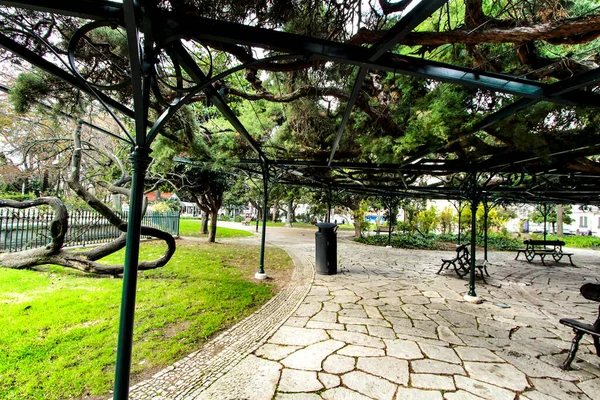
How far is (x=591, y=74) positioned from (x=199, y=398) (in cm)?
357

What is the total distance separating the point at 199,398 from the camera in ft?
7.02

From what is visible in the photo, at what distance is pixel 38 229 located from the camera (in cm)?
732

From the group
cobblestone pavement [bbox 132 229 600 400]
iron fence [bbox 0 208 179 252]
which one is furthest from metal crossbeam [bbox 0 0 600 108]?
iron fence [bbox 0 208 179 252]

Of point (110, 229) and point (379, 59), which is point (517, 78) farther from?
point (110, 229)

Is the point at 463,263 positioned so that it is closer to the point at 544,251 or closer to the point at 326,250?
the point at 326,250

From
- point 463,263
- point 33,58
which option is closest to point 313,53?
point 33,58

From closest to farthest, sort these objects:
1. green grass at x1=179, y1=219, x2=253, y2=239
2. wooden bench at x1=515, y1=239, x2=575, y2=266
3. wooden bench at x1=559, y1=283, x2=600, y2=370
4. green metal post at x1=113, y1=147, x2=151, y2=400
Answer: green metal post at x1=113, y1=147, x2=151, y2=400 < wooden bench at x1=559, y1=283, x2=600, y2=370 < wooden bench at x1=515, y1=239, x2=575, y2=266 < green grass at x1=179, y1=219, x2=253, y2=239

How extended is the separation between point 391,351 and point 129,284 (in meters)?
2.66

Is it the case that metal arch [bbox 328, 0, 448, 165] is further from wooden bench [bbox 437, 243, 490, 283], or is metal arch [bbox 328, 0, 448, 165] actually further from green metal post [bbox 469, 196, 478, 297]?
wooden bench [bbox 437, 243, 490, 283]

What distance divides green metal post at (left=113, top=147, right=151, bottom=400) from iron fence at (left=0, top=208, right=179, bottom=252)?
18.1 feet

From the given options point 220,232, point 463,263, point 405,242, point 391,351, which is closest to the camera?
point 391,351

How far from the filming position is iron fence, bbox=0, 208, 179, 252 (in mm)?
6867

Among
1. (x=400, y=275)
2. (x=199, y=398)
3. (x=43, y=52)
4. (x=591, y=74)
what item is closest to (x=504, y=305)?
(x=400, y=275)

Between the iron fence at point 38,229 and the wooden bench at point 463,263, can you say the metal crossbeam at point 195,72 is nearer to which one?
the iron fence at point 38,229
